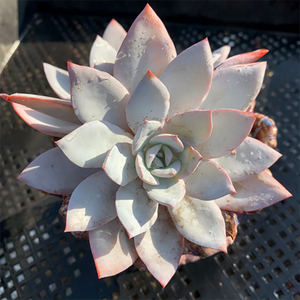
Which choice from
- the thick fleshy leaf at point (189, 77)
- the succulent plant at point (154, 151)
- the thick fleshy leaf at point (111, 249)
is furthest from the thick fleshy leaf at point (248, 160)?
the thick fleshy leaf at point (111, 249)

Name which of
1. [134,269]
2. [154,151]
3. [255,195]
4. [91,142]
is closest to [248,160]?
[255,195]

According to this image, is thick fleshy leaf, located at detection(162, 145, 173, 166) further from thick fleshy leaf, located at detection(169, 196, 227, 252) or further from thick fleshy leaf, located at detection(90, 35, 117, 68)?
thick fleshy leaf, located at detection(90, 35, 117, 68)

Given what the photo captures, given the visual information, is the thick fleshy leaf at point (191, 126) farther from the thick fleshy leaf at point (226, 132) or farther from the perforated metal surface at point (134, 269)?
the perforated metal surface at point (134, 269)

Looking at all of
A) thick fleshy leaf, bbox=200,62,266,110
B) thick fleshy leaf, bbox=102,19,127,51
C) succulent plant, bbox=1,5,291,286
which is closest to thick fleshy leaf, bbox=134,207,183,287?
succulent plant, bbox=1,5,291,286

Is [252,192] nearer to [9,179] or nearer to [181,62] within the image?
[181,62]

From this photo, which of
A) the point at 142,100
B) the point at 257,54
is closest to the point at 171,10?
the point at 257,54

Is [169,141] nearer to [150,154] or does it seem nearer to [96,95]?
[150,154]
